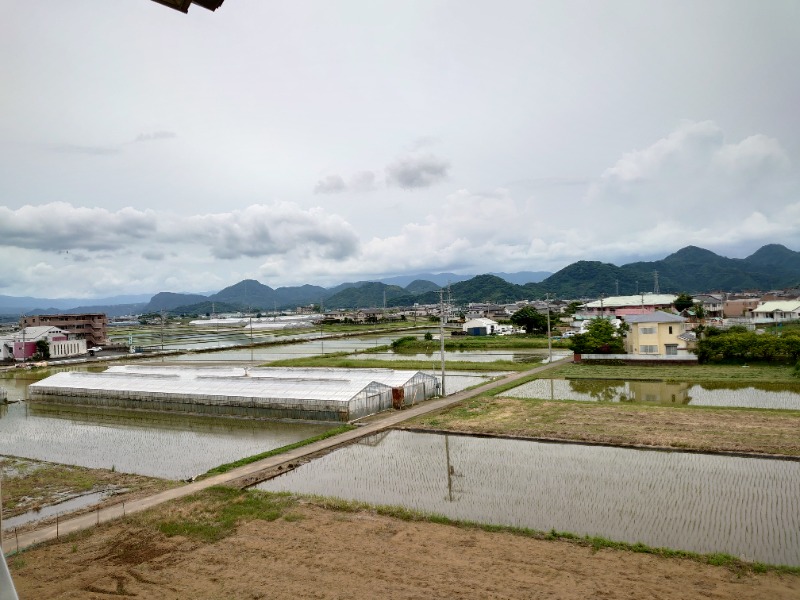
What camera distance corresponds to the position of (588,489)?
12.5 m

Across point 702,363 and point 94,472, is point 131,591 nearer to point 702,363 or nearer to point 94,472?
point 94,472

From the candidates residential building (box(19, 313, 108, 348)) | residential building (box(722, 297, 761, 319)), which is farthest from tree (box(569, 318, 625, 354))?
residential building (box(19, 313, 108, 348))

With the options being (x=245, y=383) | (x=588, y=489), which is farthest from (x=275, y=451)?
(x=588, y=489)

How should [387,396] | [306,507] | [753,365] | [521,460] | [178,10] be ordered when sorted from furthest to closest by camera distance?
[753,365] → [387,396] → [521,460] → [306,507] → [178,10]

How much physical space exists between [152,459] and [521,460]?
11283 mm

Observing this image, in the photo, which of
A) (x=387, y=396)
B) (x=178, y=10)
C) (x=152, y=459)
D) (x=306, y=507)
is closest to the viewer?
(x=178, y=10)

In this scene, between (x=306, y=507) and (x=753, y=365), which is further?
(x=753, y=365)

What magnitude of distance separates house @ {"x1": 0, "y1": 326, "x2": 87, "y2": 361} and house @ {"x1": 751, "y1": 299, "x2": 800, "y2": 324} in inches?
2786

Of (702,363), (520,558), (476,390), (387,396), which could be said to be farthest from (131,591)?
(702,363)

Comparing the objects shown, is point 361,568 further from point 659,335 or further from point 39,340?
point 39,340

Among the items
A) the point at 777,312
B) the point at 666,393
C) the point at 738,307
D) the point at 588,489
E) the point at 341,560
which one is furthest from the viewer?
the point at 738,307

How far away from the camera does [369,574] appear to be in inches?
355

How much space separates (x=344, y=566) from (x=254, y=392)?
1499cm

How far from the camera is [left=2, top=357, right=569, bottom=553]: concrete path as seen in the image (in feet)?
37.0
